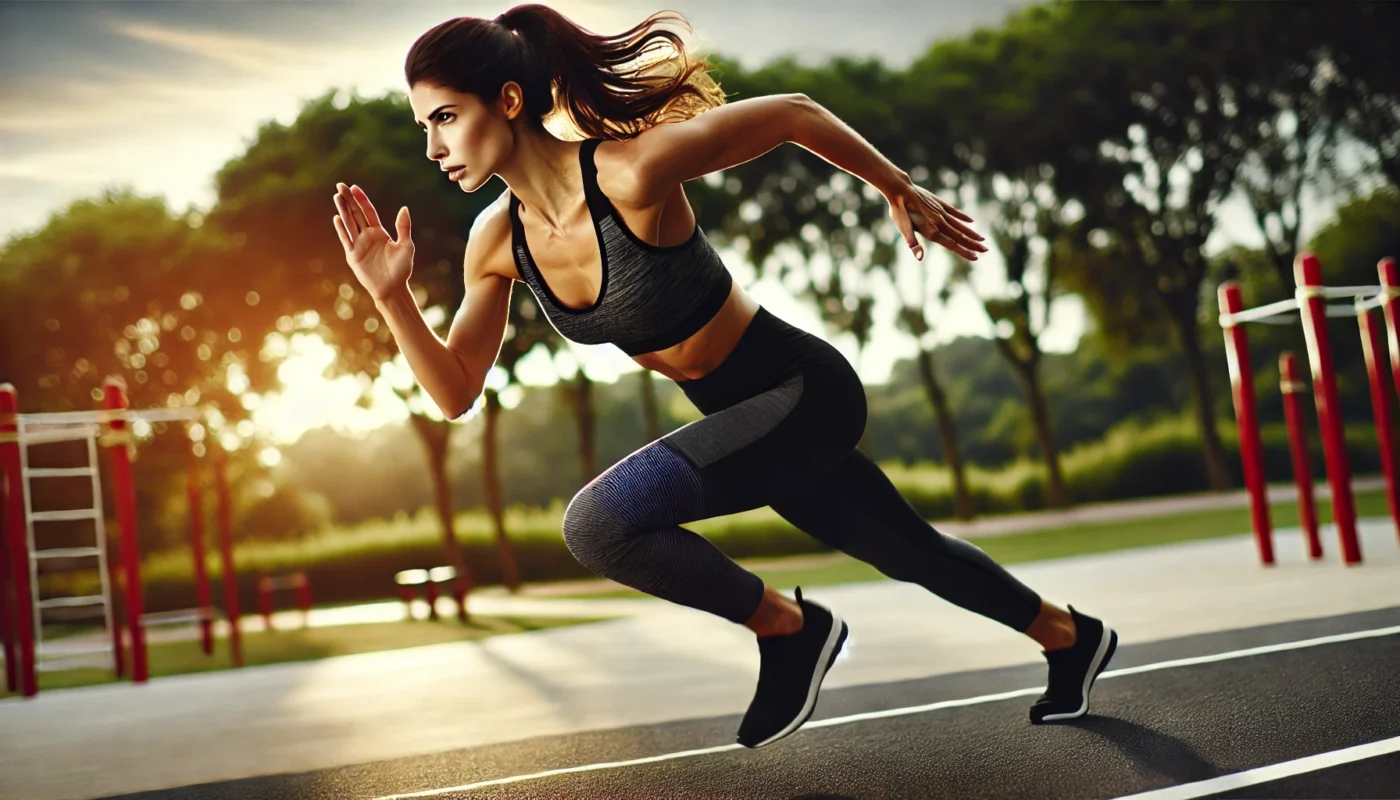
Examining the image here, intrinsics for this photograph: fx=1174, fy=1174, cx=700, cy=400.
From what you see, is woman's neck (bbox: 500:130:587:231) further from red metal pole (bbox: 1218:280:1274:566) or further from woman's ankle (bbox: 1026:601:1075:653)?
red metal pole (bbox: 1218:280:1274:566)

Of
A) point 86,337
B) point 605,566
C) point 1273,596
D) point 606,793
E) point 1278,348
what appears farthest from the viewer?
point 1278,348

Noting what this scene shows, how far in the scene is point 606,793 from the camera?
8.66ft

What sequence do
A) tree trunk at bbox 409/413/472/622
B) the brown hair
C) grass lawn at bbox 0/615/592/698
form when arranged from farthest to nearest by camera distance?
tree trunk at bbox 409/413/472/622 → grass lawn at bbox 0/615/592/698 → the brown hair

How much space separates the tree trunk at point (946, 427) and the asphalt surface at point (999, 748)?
47.8 ft

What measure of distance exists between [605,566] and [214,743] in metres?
2.60

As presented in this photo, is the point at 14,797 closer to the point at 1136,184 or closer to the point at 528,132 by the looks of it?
the point at 528,132

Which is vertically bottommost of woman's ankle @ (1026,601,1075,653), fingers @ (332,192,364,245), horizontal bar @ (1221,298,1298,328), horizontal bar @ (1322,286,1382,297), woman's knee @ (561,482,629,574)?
woman's ankle @ (1026,601,1075,653)

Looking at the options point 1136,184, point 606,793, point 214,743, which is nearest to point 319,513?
point 1136,184

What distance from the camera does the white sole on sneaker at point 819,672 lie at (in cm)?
238

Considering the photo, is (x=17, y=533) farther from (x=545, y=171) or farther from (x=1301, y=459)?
(x=1301, y=459)

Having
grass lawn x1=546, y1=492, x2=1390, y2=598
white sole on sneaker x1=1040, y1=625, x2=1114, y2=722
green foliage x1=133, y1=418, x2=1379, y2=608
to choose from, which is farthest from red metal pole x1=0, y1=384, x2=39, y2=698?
green foliage x1=133, y1=418, x2=1379, y2=608

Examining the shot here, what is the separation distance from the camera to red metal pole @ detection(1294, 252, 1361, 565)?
20.7ft

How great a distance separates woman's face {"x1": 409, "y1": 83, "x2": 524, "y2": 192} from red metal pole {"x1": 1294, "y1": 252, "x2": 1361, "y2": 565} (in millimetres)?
5360

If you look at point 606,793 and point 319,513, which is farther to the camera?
point 319,513
